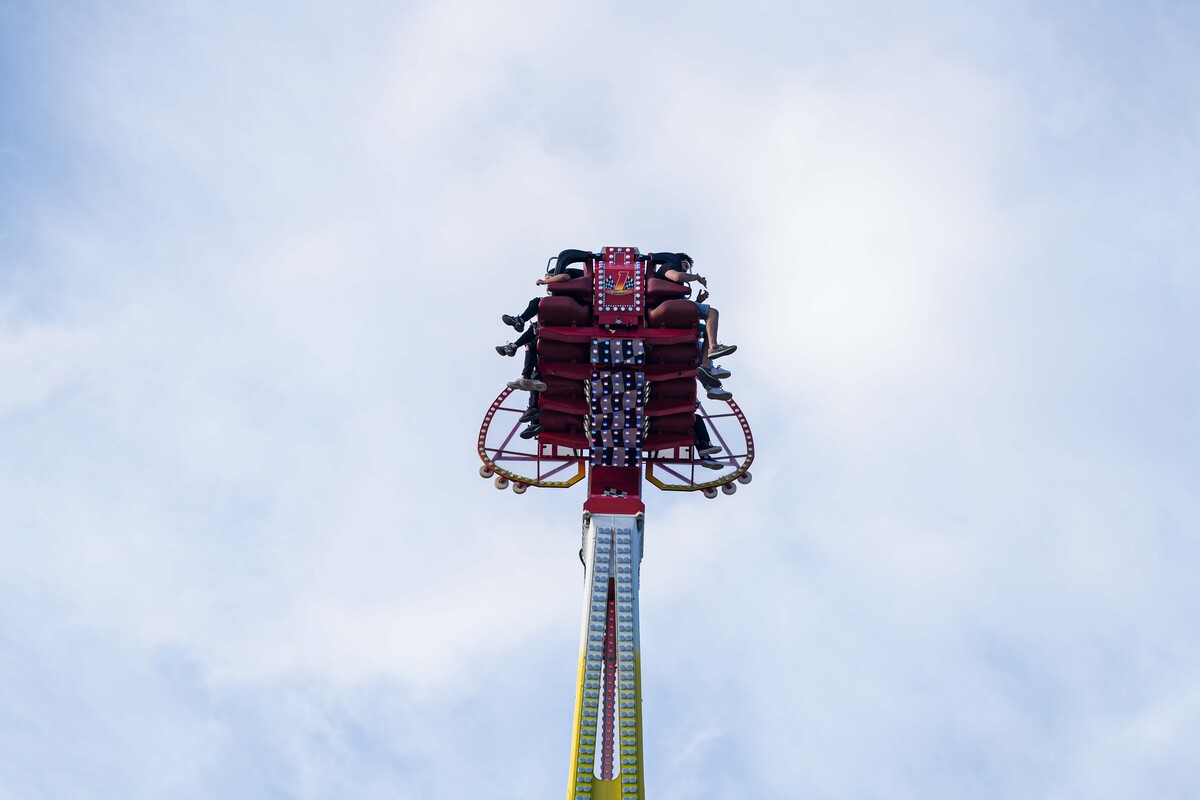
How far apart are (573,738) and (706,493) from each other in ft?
53.3

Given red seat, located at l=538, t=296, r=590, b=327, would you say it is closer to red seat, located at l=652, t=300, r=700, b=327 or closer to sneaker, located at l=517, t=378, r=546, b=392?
sneaker, located at l=517, t=378, r=546, b=392

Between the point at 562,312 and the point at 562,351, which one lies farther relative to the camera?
the point at 562,351

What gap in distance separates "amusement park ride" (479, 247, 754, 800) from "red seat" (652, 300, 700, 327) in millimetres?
53

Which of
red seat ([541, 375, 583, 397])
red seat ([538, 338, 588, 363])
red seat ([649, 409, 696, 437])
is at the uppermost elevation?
red seat ([538, 338, 588, 363])

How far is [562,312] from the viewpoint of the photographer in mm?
90750

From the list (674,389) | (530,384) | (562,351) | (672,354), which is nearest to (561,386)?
(562,351)

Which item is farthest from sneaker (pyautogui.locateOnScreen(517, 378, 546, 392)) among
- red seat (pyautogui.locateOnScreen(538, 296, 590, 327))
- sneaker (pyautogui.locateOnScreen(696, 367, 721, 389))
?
sneaker (pyautogui.locateOnScreen(696, 367, 721, 389))

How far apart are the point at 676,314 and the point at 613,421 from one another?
6.62 m

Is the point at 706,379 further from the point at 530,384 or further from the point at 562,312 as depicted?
the point at 530,384

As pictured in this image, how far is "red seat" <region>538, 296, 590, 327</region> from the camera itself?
298 ft

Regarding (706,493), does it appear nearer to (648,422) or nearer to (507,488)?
(648,422)

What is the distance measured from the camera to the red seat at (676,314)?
298ft

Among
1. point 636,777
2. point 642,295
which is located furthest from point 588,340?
point 636,777

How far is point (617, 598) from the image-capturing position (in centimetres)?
8912
